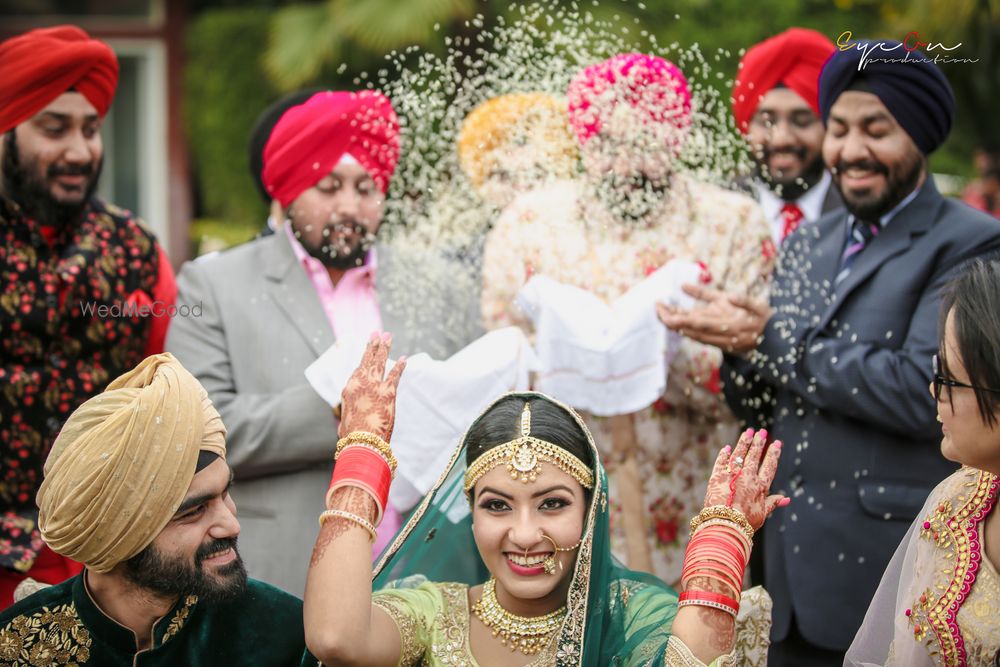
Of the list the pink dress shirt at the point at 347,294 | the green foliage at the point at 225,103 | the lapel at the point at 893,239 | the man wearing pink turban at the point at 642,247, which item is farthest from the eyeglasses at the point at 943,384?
the green foliage at the point at 225,103

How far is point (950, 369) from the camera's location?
2.57 meters

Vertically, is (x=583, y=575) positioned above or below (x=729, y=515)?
below

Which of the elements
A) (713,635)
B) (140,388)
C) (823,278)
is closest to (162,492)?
(140,388)

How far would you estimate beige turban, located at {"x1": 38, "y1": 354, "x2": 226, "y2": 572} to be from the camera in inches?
99.0

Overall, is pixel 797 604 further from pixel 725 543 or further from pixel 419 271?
pixel 419 271

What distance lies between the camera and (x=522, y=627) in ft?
9.38

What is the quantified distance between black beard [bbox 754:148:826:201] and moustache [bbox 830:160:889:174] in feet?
2.55

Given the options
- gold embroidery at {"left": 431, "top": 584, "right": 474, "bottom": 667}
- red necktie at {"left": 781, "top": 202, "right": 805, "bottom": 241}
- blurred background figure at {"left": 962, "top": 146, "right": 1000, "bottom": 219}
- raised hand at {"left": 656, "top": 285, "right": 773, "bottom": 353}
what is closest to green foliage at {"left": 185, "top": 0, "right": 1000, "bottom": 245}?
blurred background figure at {"left": 962, "top": 146, "right": 1000, "bottom": 219}

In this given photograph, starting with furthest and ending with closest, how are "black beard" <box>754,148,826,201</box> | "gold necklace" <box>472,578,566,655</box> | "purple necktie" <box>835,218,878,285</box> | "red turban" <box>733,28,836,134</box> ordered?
"black beard" <box>754,148,826,201</box>, "red turban" <box>733,28,836,134</box>, "purple necktie" <box>835,218,878,285</box>, "gold necklace" <box>472,578,566,655</box>

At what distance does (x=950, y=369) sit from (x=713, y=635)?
781 mm

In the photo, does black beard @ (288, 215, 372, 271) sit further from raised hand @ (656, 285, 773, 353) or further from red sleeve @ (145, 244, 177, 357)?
raised hand @ (656, 285, 773, 353)

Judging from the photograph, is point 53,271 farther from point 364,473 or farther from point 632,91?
point 632,91

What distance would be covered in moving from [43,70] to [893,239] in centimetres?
270

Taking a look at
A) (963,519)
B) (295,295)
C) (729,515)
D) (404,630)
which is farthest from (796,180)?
(404,630)
